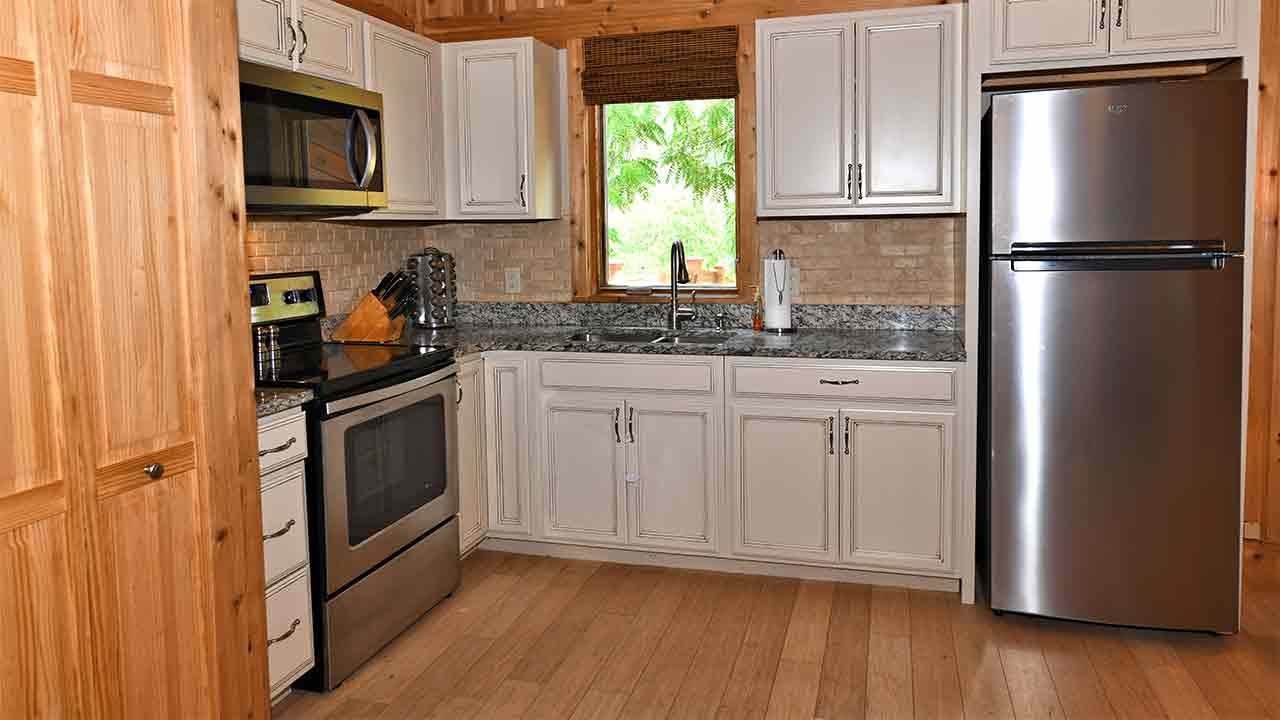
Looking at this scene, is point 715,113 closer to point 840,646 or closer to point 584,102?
point 584,102

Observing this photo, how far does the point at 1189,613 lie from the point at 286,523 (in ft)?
9.00

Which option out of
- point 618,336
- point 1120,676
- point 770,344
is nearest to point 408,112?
point 618,336

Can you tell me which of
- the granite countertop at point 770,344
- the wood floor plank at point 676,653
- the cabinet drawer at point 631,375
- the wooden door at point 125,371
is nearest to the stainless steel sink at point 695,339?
the granite countertop at point 770,344

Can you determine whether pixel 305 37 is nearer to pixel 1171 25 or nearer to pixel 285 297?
pixel 285 297

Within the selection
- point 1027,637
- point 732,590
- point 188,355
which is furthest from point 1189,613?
point 188,355

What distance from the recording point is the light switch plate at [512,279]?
4773 millimetres

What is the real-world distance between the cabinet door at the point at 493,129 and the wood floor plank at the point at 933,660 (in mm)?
2195

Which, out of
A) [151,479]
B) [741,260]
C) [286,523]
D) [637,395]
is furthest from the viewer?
[741,260]

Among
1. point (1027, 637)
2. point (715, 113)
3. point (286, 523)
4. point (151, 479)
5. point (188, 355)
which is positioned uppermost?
point (715, 113)

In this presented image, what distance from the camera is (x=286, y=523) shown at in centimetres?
282

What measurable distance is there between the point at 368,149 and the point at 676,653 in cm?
→ 195

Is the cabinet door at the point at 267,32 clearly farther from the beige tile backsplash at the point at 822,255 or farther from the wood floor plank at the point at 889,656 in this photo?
the wood floor plank at the point at 889,656

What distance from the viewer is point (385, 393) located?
323cm

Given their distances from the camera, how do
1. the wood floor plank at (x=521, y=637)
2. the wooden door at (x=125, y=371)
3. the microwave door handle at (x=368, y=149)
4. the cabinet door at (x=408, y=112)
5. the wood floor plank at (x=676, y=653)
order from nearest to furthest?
the wooden door at (x=125, y=371) → the wood floor plank at (x=676, y=653) → the wood floor plank at (x=521, y=637) → the microwave door handle at (x=368, y=149) → the cabinet door at (x=408, y=112)
